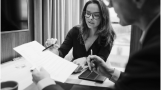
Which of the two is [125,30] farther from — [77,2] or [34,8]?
[34,8]

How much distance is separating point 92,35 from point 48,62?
0.86 metres

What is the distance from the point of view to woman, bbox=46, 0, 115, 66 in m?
1.40

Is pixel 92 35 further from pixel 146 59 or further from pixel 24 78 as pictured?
pixel 146 59

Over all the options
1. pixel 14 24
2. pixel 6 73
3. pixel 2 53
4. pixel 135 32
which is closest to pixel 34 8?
pixel 14 24

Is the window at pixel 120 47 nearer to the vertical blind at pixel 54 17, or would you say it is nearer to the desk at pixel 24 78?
the vertical blind at pixel 54 17

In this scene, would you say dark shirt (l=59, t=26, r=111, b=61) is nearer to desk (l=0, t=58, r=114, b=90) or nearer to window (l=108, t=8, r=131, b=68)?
desk (l=0, t=58, r=114, b=90)

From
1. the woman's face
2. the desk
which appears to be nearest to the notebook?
the desk

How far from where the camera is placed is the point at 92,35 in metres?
1.60

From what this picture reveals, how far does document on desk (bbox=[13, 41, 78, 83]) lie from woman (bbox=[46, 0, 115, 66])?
38cm

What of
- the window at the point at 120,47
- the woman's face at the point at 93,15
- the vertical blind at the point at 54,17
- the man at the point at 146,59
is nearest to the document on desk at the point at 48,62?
the man at the point at 146,59

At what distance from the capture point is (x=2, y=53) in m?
1.32

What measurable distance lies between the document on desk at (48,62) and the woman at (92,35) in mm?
380

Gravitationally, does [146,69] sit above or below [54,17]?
below

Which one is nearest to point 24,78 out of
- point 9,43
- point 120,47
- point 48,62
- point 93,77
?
point 48,62
